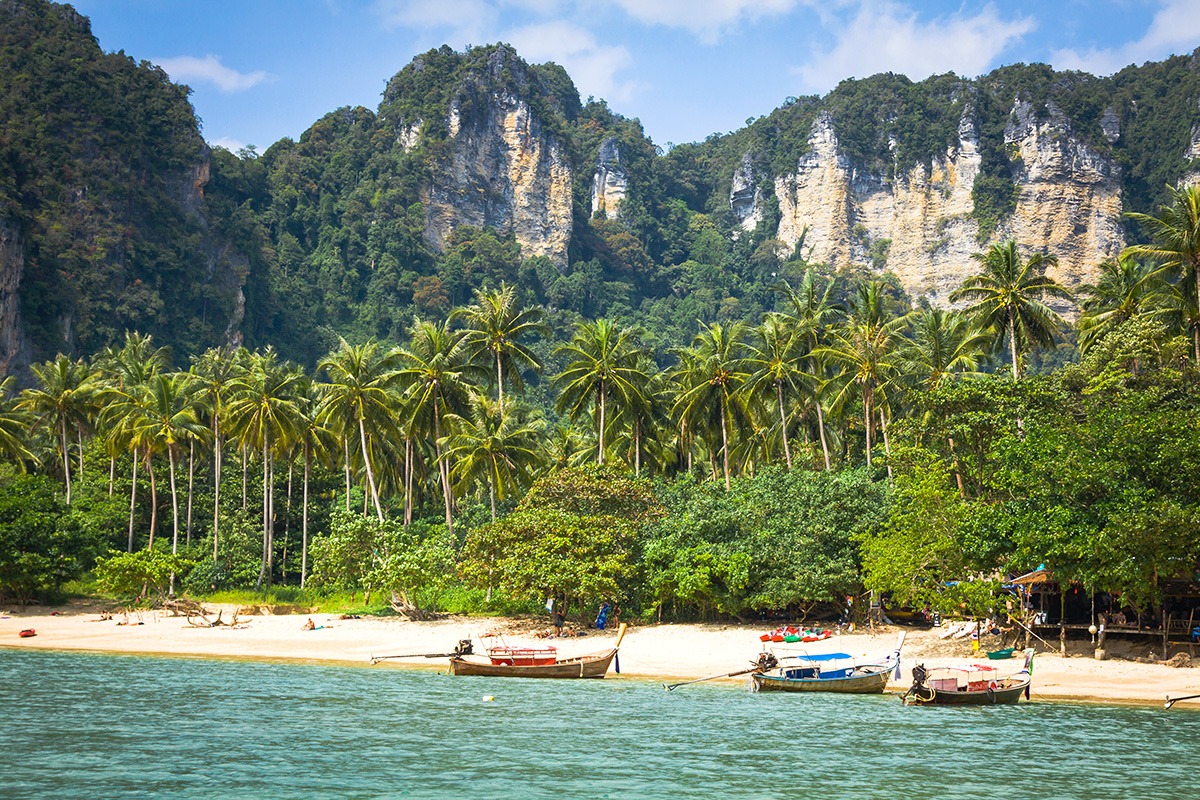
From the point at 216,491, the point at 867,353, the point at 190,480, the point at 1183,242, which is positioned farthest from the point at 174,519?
the point at 1183,242

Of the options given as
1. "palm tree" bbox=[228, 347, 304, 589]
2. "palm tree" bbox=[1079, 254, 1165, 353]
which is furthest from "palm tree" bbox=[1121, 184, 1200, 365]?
"palm tree" bbox=[228, 347, 304, 589]

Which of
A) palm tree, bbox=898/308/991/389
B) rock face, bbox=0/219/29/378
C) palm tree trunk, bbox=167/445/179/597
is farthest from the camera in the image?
rock face, bbox=0/219/29/378

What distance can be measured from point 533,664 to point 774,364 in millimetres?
24057

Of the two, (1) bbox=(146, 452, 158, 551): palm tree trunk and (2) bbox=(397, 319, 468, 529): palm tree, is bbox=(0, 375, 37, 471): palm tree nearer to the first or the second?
(1) bbox=(146, 452, 158, 551): palm tree trunk

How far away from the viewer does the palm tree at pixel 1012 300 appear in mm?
48938

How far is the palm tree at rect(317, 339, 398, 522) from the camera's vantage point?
176ft

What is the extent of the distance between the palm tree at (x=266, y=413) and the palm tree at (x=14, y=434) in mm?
15623

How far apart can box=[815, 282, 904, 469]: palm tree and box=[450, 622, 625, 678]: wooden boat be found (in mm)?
20443

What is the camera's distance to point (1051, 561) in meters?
32.5

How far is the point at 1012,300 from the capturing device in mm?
48812

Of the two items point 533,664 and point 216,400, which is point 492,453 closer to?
point 533,664

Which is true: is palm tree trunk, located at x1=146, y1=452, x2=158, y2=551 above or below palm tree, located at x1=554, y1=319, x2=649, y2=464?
below

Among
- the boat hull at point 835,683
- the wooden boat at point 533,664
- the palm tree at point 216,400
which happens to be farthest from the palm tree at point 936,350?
the palm tree at point 216,400

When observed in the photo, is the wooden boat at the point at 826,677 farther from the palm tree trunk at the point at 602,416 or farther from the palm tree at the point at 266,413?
the palm tree at the point at 266,413
